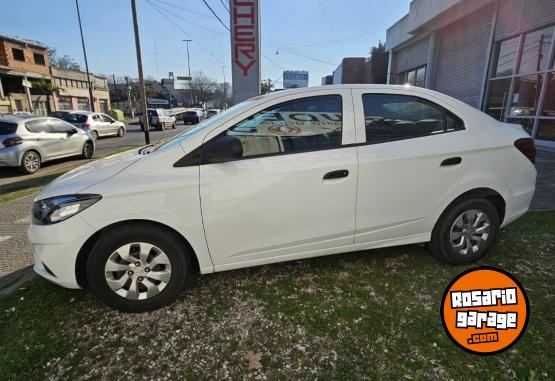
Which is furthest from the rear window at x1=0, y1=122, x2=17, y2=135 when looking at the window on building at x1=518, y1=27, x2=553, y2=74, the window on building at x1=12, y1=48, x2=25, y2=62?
the window on building at x1=12, y1=48, x2=25, y2=62

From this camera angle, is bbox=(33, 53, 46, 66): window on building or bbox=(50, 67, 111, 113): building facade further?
bbox=(50, 67, 111, 113): building facade

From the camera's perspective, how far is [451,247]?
116 inches

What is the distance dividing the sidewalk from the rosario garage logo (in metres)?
3.62

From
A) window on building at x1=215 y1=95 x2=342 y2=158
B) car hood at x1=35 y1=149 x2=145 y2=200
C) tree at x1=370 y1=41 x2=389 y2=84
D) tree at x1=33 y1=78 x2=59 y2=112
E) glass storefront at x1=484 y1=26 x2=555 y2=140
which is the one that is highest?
tree at x1=370 y1=41 x2=389 y2=84

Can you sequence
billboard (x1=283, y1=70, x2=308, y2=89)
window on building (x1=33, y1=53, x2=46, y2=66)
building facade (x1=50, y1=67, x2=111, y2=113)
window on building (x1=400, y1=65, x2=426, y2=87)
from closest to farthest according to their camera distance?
window on building (x1=400, y1=65, x2=426, y2=87) < window on building (x1=33, y1=53, x2=46, y2=66) < building facade (x1=50, y1=67, x2=111, y2=113) < billboard (x1=283, y1=70, x2=308, y2=89)

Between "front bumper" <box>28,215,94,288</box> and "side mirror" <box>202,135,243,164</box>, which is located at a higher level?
"side mirror" <box>202,135,243,164</box>

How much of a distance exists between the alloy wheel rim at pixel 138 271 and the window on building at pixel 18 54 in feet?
118

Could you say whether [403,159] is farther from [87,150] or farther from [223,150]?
[87,150]

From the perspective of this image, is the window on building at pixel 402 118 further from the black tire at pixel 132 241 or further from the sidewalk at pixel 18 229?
the sidewalk at pixel 18 229

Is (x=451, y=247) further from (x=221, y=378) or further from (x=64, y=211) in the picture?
(x=64, y=211)

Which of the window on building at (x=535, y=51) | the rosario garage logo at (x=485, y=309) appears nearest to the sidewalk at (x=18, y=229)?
the rosario garage logo at (x=485, y=309)

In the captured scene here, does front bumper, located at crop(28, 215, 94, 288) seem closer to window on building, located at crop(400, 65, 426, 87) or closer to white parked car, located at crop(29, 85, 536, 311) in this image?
white parked car, located at crop(29, 85, 536, 311)

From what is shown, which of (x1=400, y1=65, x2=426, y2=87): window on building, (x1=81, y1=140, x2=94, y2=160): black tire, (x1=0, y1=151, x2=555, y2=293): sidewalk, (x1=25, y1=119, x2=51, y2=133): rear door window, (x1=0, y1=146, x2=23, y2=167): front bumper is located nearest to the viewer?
(x1=0, y1=151, x2=555, y2=293): sidewalk

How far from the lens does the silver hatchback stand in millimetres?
7555
